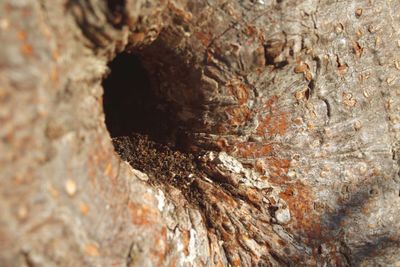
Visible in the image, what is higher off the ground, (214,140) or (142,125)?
(214,140)

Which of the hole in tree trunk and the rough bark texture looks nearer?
the rough bark texture

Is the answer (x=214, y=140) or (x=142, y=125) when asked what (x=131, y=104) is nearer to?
(x=142, y=125)

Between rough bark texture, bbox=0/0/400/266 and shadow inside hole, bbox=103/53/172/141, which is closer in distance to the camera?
rough bark texture, bbox=0/0/400/266

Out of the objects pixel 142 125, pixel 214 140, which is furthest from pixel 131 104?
pixel 214 140

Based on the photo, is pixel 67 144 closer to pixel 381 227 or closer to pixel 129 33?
pixel 129 33

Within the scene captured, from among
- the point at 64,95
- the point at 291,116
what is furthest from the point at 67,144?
the point at 291,116

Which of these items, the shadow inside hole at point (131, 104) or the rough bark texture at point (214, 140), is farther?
the shadow inside hole at point (131, 104)
